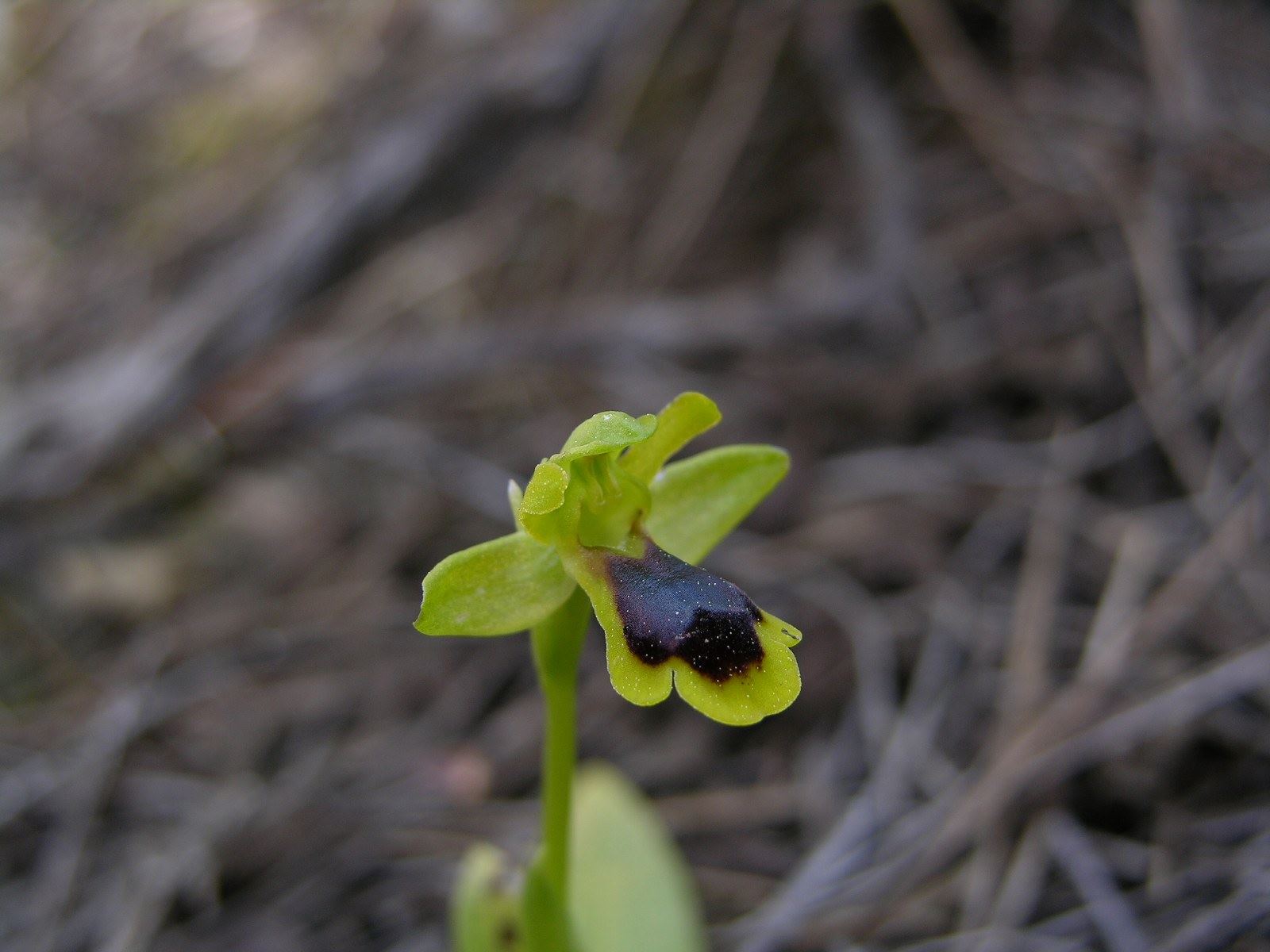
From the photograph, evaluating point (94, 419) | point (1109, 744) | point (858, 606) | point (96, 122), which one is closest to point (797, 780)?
point (858, 606)

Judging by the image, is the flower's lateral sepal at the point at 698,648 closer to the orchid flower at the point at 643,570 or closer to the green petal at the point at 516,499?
the orchid flower at the point at 643,570

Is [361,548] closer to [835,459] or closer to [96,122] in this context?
[835,459]

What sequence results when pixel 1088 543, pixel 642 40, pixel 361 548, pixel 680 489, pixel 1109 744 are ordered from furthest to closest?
pixel 642 40 < pixel 361 548 < pixel 1088 543 < pixel 1109 744 < pixel 680 489

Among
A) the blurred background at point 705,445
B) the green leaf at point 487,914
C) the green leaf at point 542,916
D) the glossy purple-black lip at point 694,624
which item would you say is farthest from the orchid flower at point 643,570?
the blurred background at point 705,445

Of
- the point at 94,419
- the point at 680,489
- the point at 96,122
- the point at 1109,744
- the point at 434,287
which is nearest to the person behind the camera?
the point at 680,489

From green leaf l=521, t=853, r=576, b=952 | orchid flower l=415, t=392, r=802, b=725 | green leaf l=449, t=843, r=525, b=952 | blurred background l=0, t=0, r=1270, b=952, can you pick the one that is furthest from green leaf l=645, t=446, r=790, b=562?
blurred background l=0, t=0, r=1270, b=952

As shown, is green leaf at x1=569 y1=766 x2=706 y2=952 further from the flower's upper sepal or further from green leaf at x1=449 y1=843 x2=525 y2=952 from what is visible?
the flower's upper sepal

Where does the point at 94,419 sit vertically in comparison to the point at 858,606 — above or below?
above
